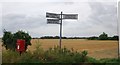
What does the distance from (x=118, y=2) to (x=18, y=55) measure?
4.22m

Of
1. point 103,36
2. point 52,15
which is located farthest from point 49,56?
point 103,36

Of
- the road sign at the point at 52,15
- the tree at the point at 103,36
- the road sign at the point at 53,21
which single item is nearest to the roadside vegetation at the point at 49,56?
the tree at the point at 103,36

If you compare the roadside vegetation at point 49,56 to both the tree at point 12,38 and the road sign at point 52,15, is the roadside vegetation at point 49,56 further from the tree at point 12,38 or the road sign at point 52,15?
the road sign at point 52,15

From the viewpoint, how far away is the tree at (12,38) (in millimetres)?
14180

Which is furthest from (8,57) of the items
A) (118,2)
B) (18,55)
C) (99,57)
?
(118,2)

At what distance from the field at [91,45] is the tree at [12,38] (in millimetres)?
241

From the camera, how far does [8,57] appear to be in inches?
539

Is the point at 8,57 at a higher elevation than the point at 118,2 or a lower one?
lower

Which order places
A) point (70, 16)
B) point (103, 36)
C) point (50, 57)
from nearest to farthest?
point (70, 16), point (50, 57), point (103, 36)

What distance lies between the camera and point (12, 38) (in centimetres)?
1444

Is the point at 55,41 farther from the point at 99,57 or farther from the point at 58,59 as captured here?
the point at 99,57

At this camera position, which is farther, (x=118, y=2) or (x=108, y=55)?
(x=108, y=55)

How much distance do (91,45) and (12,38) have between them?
10.3 feet

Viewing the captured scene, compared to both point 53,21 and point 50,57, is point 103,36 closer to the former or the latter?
point 53,21
